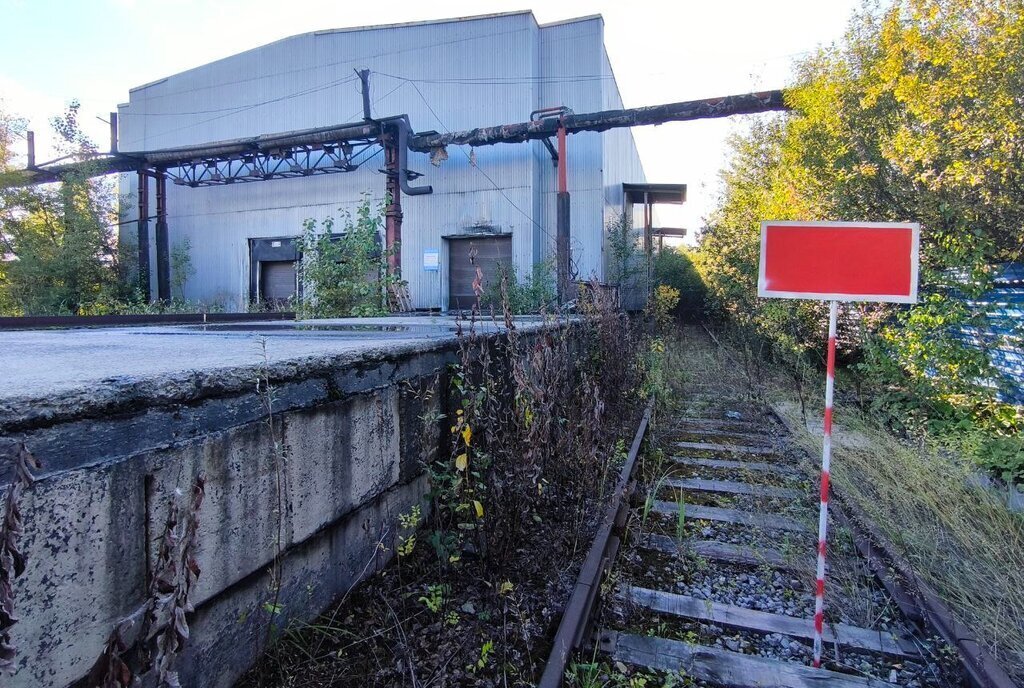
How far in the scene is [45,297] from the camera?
690 inches


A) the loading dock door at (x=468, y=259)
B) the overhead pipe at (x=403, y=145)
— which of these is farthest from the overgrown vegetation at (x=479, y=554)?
the overhead pipe at (x=403, y=145)

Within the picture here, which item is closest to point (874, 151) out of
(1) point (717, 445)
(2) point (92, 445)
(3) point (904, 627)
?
(1) point (717, 445)

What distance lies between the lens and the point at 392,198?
→ 15.1 meters

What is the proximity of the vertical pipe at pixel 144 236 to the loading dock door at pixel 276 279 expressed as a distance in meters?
4.22

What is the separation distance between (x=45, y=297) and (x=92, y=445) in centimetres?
2164

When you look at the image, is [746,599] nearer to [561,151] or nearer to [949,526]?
[949,526]

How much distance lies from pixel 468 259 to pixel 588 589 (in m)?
13.7

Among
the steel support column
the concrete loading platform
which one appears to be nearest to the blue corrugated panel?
the concrete loading platform

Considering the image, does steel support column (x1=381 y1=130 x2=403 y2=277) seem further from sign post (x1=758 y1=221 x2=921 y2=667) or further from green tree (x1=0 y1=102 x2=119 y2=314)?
sign post (x1=758 y1=221 x2=921 y2=667)

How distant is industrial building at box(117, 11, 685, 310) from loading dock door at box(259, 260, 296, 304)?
6cm

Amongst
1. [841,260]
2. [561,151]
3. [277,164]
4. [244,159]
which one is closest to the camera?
[841,260]

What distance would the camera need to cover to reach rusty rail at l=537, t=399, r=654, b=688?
80.2 inches

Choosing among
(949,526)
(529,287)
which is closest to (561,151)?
(529,287)

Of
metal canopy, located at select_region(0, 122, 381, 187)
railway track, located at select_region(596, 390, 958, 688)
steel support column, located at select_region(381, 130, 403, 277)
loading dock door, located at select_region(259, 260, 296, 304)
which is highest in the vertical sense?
metal canopy, located at select_region(0, 122, 381, 187)
